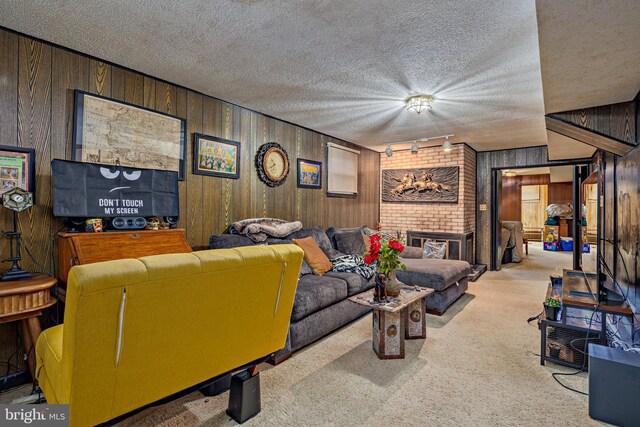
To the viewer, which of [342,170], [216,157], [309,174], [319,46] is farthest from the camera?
[342,170]

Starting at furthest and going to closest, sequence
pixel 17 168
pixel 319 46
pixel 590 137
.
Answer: pixel 590 137 → pixel 319 46 → pixel 17 168

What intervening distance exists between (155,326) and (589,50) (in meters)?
2.42

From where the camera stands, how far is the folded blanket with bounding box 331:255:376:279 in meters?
3.69

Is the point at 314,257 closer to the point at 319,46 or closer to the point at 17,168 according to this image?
the point at 319,46

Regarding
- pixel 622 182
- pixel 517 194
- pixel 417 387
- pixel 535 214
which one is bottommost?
pixel 417 387

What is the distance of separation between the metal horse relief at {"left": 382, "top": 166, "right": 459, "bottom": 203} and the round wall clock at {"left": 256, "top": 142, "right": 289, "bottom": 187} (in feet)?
9.13

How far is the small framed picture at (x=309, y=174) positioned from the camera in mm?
4555

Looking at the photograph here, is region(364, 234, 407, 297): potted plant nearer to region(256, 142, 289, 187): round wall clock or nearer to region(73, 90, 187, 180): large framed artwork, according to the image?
region(256, 142, 289, 187): round wall clock

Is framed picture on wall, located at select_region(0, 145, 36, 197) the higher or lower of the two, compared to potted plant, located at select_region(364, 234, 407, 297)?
higher

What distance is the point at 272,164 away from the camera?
4082 millimetres

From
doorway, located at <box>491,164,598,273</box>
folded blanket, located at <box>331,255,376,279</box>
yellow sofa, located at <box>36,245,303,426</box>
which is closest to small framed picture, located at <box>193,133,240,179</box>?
folded blanket, located at <box>331,255,376,279</box>

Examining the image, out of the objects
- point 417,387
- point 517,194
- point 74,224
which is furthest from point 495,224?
point 74,224

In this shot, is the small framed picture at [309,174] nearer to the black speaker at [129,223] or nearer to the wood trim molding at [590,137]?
the black speaker at [129,223]

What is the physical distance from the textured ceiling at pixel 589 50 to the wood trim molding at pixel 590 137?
0.83 ft
